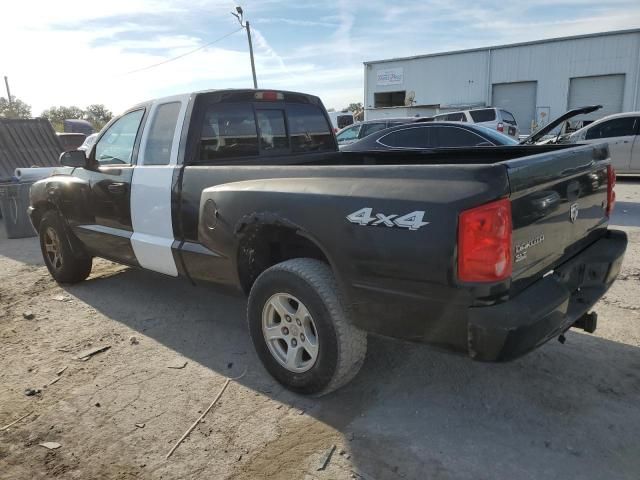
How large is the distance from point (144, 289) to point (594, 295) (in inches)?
166

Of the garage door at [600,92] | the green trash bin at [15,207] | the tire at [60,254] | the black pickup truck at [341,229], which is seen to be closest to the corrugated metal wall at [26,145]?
the green trash bin at [15,207]

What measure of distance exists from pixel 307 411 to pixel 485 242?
149 centimetres

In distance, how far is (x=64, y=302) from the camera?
5.04 meters

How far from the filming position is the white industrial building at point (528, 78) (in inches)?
1077

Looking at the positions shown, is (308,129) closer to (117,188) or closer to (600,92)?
(117,188)

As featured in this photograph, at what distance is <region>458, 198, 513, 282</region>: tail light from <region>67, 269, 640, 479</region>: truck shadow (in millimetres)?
946

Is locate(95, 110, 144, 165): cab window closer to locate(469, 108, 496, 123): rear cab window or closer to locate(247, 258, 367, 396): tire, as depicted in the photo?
locate(247, 258, 367, 396): tire

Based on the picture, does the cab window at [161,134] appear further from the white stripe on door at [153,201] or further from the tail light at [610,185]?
the tail light at [610,185]

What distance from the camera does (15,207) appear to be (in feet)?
28.9

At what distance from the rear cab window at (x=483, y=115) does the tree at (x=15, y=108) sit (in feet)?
160

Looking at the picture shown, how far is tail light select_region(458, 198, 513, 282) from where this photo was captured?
2.15 metres

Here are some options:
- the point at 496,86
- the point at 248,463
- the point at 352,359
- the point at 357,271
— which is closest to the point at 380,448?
the point at 352,359

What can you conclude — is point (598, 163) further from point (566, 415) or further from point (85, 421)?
point (85, 421)

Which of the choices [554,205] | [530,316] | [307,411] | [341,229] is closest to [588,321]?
[554,205]
